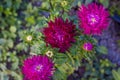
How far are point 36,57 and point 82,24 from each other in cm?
22

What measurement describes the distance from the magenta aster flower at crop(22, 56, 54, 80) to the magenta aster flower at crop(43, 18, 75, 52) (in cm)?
7

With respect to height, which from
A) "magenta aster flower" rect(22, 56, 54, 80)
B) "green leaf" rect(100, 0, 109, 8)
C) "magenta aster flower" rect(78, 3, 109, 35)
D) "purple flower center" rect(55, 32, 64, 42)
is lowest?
"magenta aster flower" rect(22, 56, 54, 80)

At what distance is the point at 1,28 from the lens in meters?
2.17

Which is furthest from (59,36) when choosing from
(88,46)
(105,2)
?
(105,2)

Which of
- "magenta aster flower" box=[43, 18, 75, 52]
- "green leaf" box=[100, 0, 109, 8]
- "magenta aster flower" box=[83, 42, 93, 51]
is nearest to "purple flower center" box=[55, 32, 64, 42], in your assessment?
"magenta aster flower" box=[43, 18, 75, 52]

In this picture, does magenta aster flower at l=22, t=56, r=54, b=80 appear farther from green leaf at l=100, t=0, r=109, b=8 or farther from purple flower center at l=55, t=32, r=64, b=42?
green leaf at l=100, t=0, r=109, b=8

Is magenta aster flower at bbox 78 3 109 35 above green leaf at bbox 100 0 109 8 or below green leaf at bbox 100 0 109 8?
below

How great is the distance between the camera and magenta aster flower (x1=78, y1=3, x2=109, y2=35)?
4.16 ft

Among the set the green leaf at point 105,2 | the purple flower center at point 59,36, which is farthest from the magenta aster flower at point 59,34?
the green leaf at point 105,2

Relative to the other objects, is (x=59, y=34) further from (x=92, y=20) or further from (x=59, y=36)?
(x=92, y=20)

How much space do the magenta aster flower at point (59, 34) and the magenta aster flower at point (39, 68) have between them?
0.07 metres

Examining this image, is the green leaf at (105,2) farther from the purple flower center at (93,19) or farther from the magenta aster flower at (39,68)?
the magenta aster flower at (39,68)

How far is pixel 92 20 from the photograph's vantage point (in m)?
1.27

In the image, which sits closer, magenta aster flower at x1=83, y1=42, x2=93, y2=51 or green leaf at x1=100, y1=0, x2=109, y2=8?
magenta aster flower at x1=83, y1=42, x2=93, y2=51
